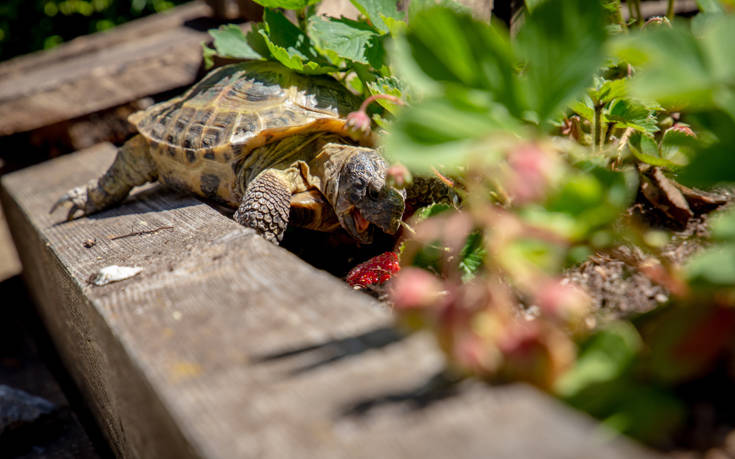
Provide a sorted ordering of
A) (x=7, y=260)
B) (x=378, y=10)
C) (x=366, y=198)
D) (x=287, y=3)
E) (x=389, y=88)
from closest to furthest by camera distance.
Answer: (x=389, y=88) < (x=378, y=10) < (x=366, y=198) < (x=287, y=3) < (x=7, y=260)

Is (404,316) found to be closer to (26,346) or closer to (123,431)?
(123,431)

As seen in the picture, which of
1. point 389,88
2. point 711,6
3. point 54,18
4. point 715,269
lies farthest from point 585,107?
point 54,18

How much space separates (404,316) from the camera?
672mm

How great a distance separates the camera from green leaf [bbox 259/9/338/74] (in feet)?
5.99

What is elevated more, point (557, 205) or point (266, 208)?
point (557, 205)

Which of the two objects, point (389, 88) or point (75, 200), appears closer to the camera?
point (389, 88)

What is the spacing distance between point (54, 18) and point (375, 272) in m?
5.80

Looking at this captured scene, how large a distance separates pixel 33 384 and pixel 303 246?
124cm

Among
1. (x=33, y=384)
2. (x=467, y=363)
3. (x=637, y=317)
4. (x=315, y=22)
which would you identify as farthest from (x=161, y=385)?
(x=33, y=384)

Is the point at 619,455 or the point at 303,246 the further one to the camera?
the point at 303,246

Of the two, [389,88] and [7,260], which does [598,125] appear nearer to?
[389,88]

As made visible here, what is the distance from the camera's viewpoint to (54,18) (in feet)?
19.4

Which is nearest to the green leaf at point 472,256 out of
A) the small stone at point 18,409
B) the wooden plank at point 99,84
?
the small stone at point 18,409

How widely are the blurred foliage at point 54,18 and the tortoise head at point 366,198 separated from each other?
4932 millimetres
